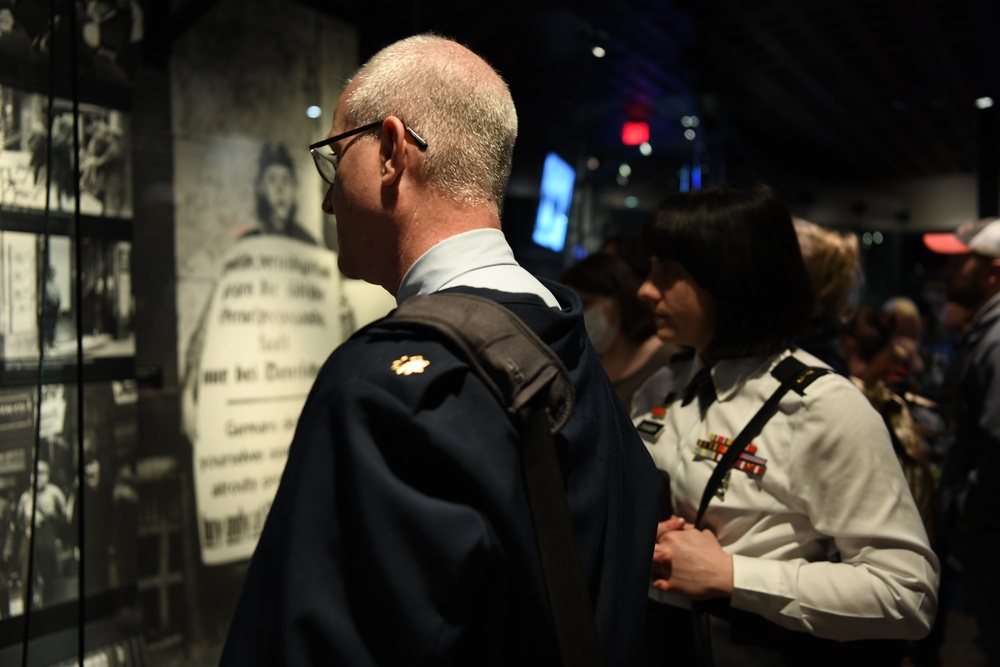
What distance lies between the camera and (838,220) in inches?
298

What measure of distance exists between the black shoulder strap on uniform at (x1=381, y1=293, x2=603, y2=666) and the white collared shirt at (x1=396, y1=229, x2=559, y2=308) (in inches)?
4.2

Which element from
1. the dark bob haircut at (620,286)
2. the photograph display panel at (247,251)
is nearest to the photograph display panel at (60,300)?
the photograph display panel at (247,251)

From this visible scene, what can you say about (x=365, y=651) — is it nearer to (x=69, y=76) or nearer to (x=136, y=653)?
(x=69, y=76)

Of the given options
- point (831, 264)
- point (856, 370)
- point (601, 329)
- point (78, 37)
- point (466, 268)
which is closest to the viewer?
point (466, 268)

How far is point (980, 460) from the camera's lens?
9.00ft

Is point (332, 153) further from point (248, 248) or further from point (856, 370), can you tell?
point (856, 370)

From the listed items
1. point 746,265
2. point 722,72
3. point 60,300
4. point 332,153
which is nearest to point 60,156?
point 60,300

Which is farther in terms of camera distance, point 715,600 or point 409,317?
point 715,600

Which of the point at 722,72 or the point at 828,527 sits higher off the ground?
the point at 722,72

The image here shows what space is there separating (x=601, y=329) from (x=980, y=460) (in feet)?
4.92

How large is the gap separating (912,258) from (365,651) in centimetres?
769

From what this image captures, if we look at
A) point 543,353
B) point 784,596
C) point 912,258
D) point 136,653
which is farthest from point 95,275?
point 912,258

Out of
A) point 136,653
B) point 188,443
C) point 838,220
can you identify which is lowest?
point 136,653

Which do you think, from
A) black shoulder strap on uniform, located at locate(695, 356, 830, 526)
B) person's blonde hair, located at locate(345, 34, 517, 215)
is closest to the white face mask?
black shoulder strap on uniform, located at locate(695, 356, 830, 526)
